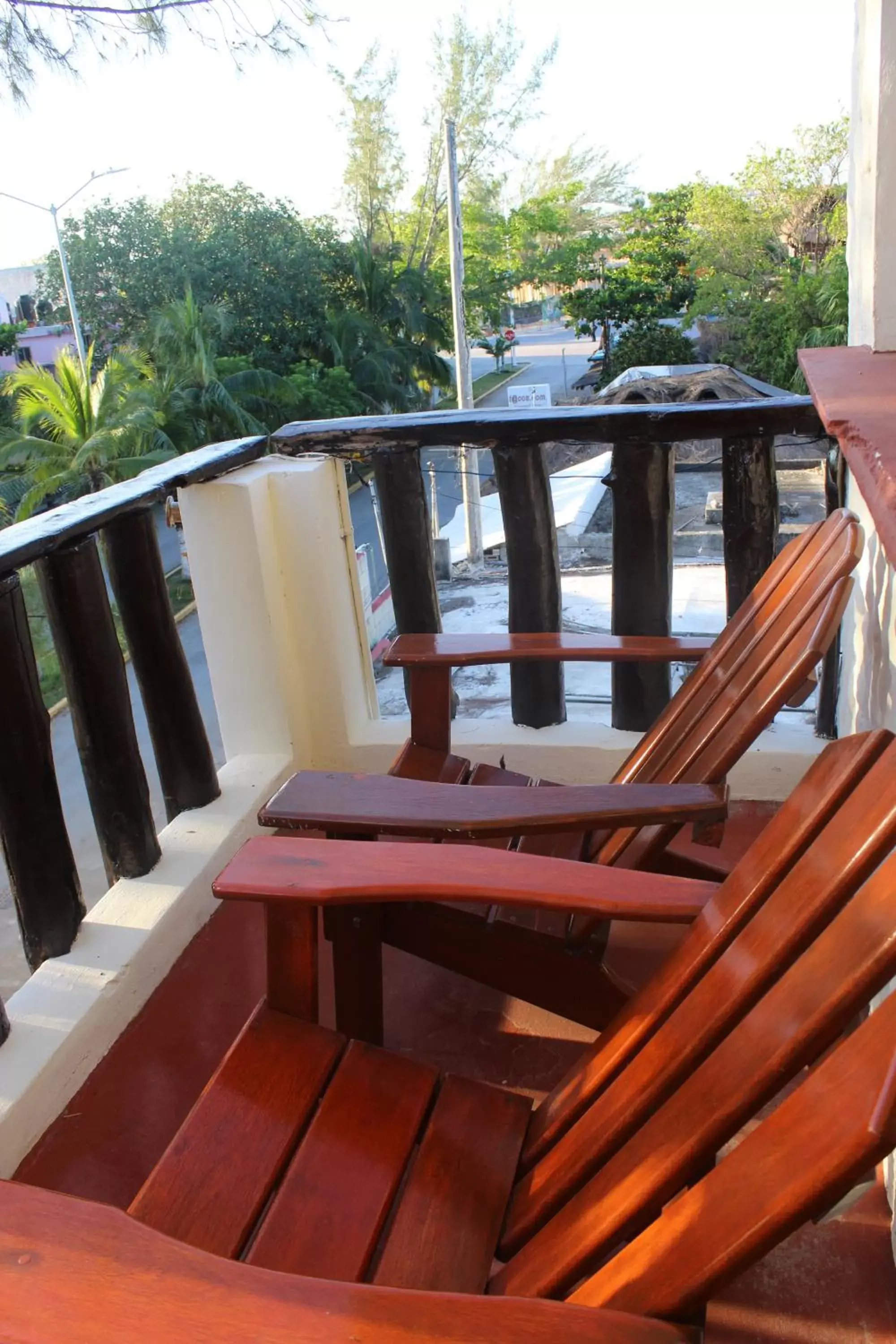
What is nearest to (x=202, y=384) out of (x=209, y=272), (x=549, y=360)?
(x=209, y=272)

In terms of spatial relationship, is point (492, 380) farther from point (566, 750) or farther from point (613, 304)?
point (566, 750)

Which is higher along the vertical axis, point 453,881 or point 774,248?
point 774,248

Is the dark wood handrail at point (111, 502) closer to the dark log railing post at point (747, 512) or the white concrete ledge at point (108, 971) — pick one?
the white concrete ledge at point (108, 971)

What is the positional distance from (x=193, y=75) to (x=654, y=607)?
9.20 m

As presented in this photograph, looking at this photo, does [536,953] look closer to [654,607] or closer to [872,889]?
[872,889]

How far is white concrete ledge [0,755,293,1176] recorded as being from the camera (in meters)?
1.63

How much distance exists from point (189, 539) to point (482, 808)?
134cm

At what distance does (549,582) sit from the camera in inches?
101

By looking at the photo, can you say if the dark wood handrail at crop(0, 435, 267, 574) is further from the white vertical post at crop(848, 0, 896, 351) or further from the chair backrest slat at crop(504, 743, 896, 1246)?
the white vertical post at crop(848, 0, 896, 351)

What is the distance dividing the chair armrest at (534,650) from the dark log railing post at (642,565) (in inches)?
17.2

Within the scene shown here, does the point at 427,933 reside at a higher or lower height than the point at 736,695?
lower

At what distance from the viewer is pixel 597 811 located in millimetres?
1333

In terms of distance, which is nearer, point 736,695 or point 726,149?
point 736,695

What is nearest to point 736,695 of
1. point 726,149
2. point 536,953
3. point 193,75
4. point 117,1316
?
point 536,953
